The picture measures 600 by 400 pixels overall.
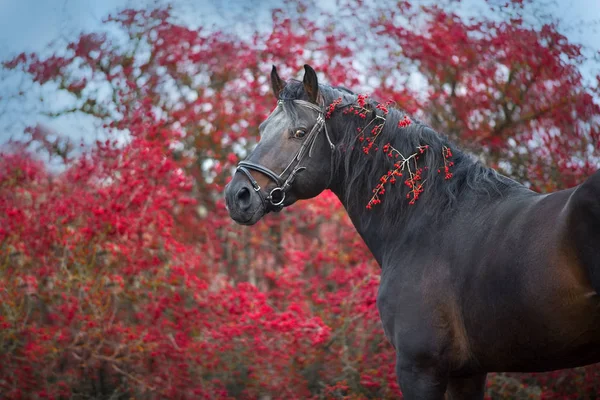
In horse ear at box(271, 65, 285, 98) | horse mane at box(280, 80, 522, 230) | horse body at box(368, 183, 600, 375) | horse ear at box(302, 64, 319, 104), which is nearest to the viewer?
horse body at box(368, 183, 600, 375)

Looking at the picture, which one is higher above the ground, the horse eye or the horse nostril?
the horse eye

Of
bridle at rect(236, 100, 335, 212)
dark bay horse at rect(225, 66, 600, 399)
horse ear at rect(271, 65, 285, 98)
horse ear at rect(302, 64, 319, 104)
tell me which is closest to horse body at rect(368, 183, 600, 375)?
dark bay horse at rect(225, 66, 600, 399)

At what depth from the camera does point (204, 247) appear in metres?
7.38

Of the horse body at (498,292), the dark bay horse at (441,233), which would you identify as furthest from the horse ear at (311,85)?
the horse body at (498,292)

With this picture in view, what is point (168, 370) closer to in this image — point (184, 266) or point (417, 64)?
point (184, 266)

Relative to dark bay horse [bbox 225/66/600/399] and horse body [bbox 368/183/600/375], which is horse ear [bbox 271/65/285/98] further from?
horse body [bbox 368/183/600/375]

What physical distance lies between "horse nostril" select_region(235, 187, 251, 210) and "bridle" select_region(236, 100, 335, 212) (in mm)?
53

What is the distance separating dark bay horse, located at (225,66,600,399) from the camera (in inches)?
97.9

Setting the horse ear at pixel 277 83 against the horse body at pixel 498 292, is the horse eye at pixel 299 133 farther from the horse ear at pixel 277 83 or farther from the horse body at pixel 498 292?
the horse body at pixel 498 292

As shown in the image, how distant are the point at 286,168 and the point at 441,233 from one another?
94 cm

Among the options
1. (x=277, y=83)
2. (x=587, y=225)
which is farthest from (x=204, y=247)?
(x=587, y=225)

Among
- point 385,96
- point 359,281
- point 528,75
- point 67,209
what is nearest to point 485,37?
point 528,75

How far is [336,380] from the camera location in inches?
215

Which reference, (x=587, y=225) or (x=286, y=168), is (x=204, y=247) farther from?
(x=587, y=225)
